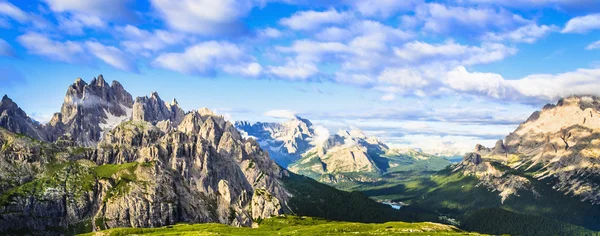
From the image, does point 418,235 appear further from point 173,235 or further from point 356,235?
point 173,235

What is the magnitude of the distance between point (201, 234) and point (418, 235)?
9567 centimetres

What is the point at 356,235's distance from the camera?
198000mm

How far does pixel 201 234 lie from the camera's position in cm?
19538

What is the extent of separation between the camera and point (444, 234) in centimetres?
19712

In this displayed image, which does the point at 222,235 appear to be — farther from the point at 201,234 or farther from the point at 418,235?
the point at 418,235

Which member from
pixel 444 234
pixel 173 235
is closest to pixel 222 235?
pixel 173 235

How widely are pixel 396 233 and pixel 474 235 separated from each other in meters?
34.4

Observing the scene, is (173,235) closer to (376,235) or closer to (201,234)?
(201,234)

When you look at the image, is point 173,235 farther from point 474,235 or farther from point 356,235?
point 474,235

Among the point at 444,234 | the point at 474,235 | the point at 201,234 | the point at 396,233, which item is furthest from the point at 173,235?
the point at 474,235

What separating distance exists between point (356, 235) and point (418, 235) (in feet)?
88.9

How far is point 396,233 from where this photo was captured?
654 ft

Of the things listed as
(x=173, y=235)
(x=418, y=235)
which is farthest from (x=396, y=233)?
(x=173, y=235)

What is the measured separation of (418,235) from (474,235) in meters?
25.8
